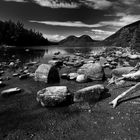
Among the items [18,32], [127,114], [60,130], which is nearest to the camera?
[60,130]

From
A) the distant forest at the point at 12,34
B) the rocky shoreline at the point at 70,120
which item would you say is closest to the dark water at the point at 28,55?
the rocky shoreline at the point at 70,120

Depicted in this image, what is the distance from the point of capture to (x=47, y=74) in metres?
13.1

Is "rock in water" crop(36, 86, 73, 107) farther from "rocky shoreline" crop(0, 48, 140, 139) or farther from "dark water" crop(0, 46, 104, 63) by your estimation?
"dark water" crop(0, 46, 104, 63)

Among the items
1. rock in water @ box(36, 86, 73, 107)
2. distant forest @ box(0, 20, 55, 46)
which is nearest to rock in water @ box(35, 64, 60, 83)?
rock in water @ box(36, 86, 73, 107)

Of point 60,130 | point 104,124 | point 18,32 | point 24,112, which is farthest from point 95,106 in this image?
point 18,32

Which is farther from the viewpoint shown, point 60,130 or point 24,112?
point 24,112

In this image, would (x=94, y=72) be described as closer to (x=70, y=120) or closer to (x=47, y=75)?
(x=47, y=75)

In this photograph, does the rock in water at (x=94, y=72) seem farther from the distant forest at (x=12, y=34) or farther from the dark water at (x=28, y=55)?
the distant forest at (x=12, y=34)

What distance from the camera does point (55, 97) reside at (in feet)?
26.3

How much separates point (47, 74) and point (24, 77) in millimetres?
3233

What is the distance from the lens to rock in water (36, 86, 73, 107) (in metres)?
8.05

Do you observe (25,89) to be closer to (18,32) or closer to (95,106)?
(95,106)

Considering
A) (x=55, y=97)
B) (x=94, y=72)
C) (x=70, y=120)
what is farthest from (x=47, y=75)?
(x=70, y=120)

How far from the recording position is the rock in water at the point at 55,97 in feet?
26.4
